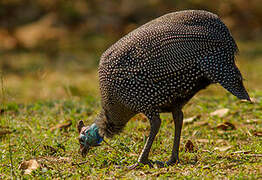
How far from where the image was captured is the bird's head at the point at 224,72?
4020 mm

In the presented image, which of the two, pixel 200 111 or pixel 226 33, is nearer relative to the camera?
pixel 226 33

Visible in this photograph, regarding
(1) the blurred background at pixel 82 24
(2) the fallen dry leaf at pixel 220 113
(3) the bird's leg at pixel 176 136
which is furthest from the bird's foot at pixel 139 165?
(1) the blurred background at pixel 82 24

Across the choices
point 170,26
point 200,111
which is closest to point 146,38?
point 170,26

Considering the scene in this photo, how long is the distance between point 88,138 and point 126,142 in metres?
0.59

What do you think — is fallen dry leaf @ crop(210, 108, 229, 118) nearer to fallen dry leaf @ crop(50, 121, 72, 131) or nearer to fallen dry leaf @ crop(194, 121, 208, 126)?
fallen dry leaf @ crop(194, 121, 208, 126)

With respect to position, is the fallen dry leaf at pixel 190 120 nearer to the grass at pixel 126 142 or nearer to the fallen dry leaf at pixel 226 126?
the grass at pixel 126 142

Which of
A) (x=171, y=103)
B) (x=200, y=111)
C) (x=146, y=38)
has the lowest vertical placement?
(x=200, y=111)

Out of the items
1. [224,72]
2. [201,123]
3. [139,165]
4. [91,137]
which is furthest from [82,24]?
[224,72]

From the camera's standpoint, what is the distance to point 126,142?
203 inches

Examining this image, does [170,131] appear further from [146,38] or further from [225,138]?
[146,38]

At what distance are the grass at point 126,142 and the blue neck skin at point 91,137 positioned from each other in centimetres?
14

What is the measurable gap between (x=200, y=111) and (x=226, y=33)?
95.8 inches

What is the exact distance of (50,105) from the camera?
6953 millimetres

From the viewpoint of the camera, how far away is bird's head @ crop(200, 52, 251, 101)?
4.02 meters
